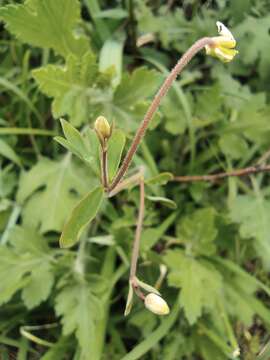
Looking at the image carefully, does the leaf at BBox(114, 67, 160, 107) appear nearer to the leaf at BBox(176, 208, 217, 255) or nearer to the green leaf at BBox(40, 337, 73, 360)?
the leaf at BBox(176, 208, 217, 255)

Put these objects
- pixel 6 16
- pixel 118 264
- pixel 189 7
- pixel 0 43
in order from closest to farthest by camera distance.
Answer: pixel 6 16 → pixel 118 264 → pixel 0 43 → pixel 189 7

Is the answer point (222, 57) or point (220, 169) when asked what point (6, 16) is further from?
point (220, 169)

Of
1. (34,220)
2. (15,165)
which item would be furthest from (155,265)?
(15,165)

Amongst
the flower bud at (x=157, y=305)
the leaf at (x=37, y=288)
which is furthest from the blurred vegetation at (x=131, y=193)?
the flower bud at (x=157, y=305)

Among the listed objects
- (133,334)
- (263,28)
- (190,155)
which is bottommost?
(133,334)

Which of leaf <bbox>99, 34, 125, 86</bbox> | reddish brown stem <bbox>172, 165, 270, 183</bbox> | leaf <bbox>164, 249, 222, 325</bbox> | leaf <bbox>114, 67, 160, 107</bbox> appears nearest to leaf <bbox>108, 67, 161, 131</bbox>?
leaf <bbox>114, 67, 160, 107</bbox>

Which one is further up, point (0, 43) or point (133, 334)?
point (0, 43)

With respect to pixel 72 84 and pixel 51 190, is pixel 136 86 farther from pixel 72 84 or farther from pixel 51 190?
pixel 51 190
